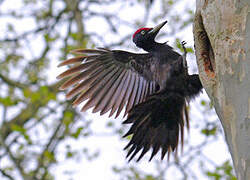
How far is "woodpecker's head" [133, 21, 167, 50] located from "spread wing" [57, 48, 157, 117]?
292 millimetres

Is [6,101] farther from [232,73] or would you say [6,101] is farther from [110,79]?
[232,73]

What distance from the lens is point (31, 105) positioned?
6012 millimetres

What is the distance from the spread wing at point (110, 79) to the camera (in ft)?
12.1

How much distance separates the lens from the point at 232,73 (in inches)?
77.8

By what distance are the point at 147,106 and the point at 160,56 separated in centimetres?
50

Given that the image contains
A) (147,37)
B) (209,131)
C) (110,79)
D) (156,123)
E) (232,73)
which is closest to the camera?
(232,73)

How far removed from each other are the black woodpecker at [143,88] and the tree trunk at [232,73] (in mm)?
1026

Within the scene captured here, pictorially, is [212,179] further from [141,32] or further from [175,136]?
[141,32]

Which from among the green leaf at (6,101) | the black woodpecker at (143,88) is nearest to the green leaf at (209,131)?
the black woodpecker at (143,88)

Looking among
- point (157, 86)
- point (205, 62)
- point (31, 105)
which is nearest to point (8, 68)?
point (31, 105)

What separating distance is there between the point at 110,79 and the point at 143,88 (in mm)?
337

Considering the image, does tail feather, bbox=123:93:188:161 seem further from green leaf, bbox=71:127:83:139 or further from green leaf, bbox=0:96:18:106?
green leaf, bbox=0:96:18:106

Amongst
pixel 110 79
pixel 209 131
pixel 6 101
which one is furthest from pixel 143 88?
pixel 6 101

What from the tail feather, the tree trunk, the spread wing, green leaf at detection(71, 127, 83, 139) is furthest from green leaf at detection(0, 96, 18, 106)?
the tree trunk
